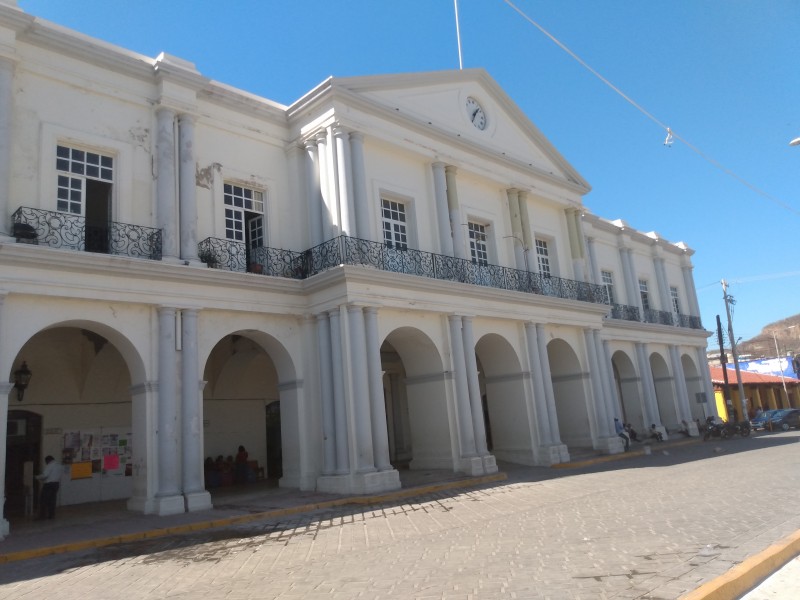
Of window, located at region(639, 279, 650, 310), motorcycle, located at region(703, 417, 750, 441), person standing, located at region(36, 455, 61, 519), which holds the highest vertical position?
window, located at region(639, 279, 650, 310)

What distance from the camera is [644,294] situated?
2736 centimetres

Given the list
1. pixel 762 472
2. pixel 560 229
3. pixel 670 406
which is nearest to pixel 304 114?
pixel 560 229

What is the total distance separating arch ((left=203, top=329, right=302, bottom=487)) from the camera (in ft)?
53.1

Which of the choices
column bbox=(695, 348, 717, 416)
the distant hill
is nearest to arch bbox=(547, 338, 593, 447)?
column bbox=(695, 348, 717, 416)

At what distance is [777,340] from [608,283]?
58.9 metres

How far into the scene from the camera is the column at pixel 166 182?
1235 cm

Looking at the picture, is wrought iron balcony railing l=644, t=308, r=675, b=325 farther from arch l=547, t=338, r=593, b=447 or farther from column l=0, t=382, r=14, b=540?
column l=0, t=382, r=14, b=540

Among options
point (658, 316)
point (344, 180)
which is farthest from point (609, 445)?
point (344, 180)

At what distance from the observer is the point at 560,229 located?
20.7 m

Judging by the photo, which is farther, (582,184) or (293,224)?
(582,184)

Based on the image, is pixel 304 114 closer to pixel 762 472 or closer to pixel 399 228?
pixel 399 228

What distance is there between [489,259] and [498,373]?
128 inches

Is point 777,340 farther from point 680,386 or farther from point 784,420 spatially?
point 680,386

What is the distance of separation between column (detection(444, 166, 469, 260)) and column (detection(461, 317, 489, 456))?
1.94 m
